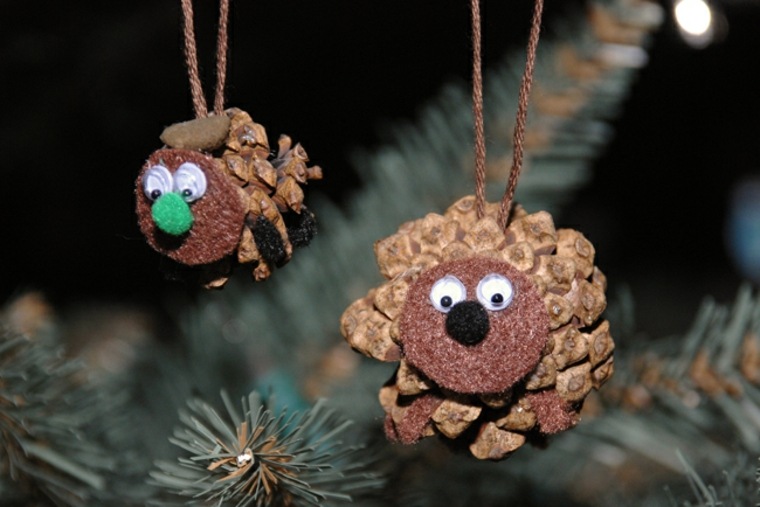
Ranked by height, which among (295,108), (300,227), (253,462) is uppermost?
(295,108)

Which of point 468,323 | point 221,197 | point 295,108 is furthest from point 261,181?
point 295,108

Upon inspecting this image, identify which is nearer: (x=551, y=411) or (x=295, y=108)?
(x=551, y=411)

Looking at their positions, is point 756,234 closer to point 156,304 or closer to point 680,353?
point 680,353

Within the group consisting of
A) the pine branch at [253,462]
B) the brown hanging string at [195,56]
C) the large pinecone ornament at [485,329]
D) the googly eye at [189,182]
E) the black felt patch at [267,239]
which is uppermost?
the brown hanging string at [195,56]

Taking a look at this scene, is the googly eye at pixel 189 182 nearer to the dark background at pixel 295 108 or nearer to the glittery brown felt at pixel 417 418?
the glittery brown felt at pixel 417 418

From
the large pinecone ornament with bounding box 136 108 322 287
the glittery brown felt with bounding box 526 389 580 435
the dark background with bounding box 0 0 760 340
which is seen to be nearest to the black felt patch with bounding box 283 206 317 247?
the large pinecone ornament with bounding box 136 108 322 287

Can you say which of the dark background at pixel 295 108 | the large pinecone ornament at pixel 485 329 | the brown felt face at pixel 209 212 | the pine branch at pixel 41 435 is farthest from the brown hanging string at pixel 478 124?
the dark background at pixel 295 108

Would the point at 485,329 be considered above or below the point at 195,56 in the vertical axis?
below

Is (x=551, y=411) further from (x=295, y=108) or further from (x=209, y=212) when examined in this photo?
(x=295, y=108)
